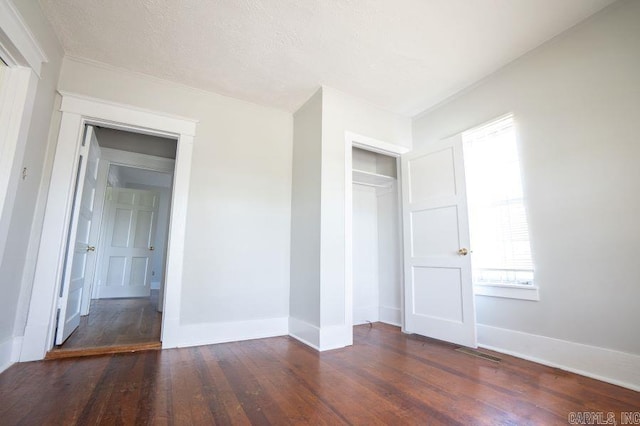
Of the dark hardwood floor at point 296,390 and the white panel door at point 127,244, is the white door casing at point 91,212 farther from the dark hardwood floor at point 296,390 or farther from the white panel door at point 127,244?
the white panel door at point 127,244

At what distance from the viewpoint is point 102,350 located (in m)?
2.52

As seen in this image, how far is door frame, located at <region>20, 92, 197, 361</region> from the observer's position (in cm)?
237

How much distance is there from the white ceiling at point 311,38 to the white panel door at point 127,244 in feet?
13.6

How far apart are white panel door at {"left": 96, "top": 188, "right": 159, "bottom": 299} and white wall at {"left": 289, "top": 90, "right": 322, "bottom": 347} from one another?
14.3ft

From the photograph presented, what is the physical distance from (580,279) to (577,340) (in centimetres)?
46

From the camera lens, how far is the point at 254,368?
2229 millimetres

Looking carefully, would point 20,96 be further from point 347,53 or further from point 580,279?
point 580,279

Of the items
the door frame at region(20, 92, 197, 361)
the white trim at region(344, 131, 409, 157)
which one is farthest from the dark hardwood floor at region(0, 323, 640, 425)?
the white trim at region(344, 131, 409, 157)

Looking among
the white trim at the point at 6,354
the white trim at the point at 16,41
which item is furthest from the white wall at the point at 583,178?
the white trim at the point at 6,354

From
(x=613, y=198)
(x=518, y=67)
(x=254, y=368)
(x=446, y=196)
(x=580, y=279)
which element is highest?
(x=518, y=67)

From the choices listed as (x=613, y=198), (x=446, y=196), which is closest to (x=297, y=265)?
(x=446, y=196)

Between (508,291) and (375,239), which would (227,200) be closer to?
(375,239)

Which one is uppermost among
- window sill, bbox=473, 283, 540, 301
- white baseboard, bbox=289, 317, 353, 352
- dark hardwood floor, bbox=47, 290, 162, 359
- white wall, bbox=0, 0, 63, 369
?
white wall, bbox=0, 0, 63, 369

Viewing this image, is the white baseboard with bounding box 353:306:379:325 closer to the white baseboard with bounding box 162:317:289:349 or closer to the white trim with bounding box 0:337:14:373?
the white baseboard with bounding box 162:317:289:349
